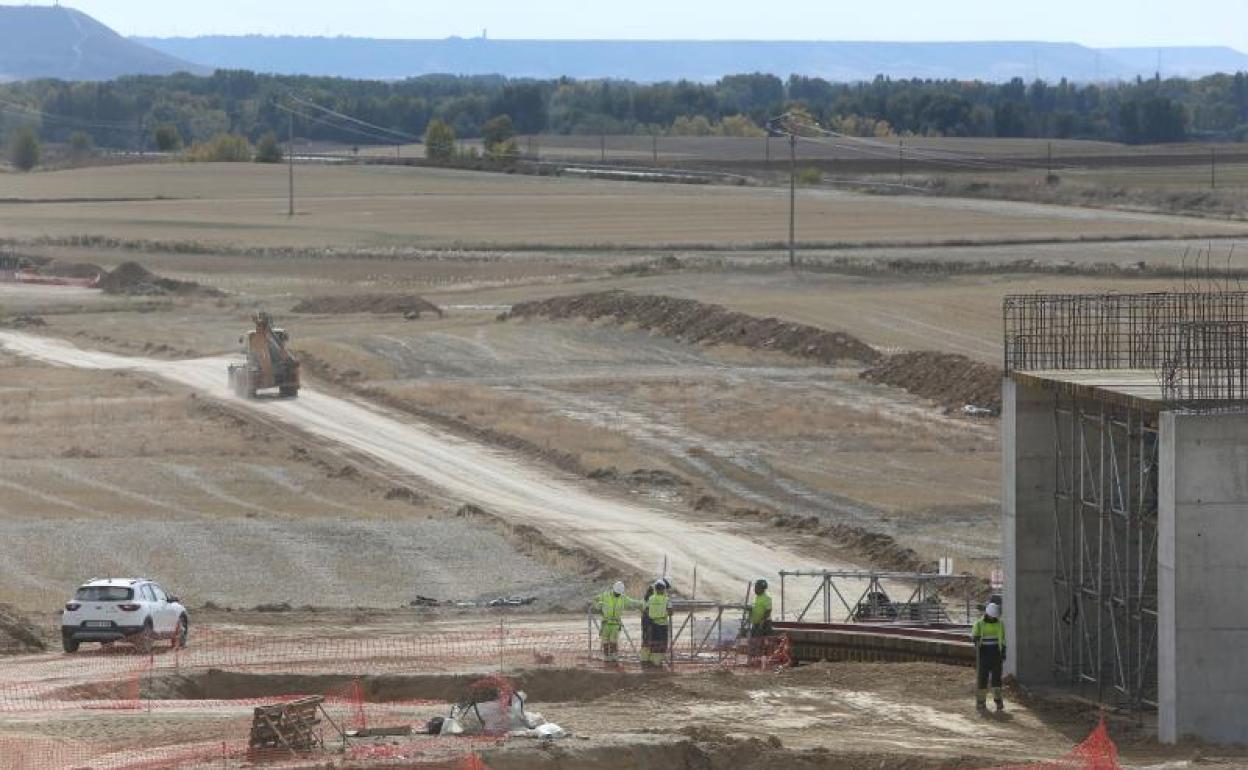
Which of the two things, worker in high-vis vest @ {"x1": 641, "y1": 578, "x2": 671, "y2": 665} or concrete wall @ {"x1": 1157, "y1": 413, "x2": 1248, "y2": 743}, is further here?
worker in high-vis vest @ {"x1": 641, "y1": 578, "x2": 671, "y2": 665}

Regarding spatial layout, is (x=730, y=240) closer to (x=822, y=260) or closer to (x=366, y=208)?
(x=822, y=260)

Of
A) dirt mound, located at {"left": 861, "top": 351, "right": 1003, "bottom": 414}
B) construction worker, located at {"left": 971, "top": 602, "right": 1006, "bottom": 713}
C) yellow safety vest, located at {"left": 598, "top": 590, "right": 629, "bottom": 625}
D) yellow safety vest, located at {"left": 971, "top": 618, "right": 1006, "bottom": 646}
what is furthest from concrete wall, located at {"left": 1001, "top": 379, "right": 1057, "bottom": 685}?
dirt mound, located at {"left": 861, "top": 351, "right": 1003, "bottom": 414}

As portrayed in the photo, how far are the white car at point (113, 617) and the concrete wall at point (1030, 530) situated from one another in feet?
42.3

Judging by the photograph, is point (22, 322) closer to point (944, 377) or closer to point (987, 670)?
point (944, 377)

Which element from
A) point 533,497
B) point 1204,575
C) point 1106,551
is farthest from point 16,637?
point 533,497

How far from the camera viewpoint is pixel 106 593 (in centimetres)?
3469

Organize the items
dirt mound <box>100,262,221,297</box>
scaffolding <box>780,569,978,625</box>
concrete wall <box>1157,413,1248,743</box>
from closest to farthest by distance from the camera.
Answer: concrete wall <box>1157,413,1248,743</box>
scaffolding <box>780,569,978,625</box>
dirt mound <box>100,262,221,297</box>

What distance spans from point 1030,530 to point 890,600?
28.0ft

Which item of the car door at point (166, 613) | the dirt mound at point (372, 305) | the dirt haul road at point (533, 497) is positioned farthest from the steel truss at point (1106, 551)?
the dirt mound at point (372, 305)

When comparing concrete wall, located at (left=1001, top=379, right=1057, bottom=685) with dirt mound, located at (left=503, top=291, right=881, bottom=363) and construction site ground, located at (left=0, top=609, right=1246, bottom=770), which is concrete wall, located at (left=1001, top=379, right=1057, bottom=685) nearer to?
construction site ground, located at (left=0, top=609, right=1246, bottom=770)

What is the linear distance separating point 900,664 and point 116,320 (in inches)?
2664

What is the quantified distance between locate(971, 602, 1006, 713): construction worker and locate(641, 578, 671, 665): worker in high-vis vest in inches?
202

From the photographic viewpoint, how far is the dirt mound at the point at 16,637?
34688mm

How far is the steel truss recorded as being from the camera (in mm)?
29062
